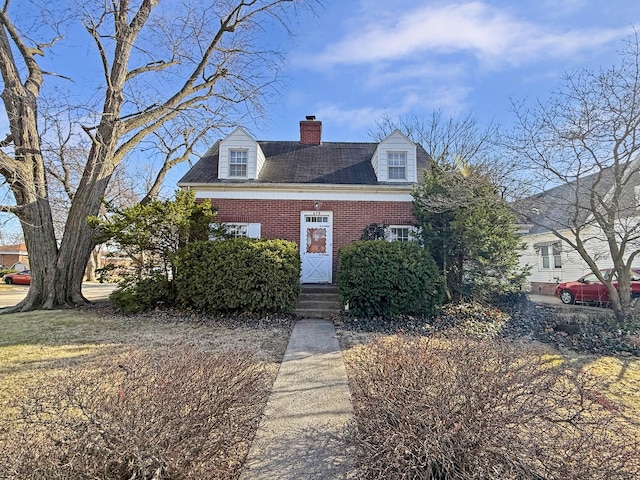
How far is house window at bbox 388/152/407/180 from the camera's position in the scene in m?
12.3

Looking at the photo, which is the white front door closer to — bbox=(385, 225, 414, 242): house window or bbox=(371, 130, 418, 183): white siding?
bbox=(385, 225, 414, 242): house window

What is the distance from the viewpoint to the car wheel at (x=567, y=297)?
44.5 ft

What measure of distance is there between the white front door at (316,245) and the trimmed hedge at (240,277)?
306cm

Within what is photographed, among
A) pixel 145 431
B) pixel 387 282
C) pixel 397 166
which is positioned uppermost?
pixel 397 166

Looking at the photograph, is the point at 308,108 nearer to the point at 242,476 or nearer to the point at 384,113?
the point at 384,113

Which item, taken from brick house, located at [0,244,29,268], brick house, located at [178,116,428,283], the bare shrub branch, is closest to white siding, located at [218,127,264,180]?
brick house, located at [178,116,428,283]

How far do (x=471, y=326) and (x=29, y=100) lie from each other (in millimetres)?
13945

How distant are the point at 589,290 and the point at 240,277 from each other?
44.3 feet

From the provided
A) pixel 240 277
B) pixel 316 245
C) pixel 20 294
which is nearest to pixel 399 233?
pixel 316 245

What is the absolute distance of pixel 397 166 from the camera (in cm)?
1229

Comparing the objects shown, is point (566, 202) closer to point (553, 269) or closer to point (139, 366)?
point (139, 366)

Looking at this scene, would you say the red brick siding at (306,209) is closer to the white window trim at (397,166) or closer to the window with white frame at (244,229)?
the window with white frame at (244,229)

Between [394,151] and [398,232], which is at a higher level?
[394,151]

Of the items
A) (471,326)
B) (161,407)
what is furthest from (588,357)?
(161,407)
